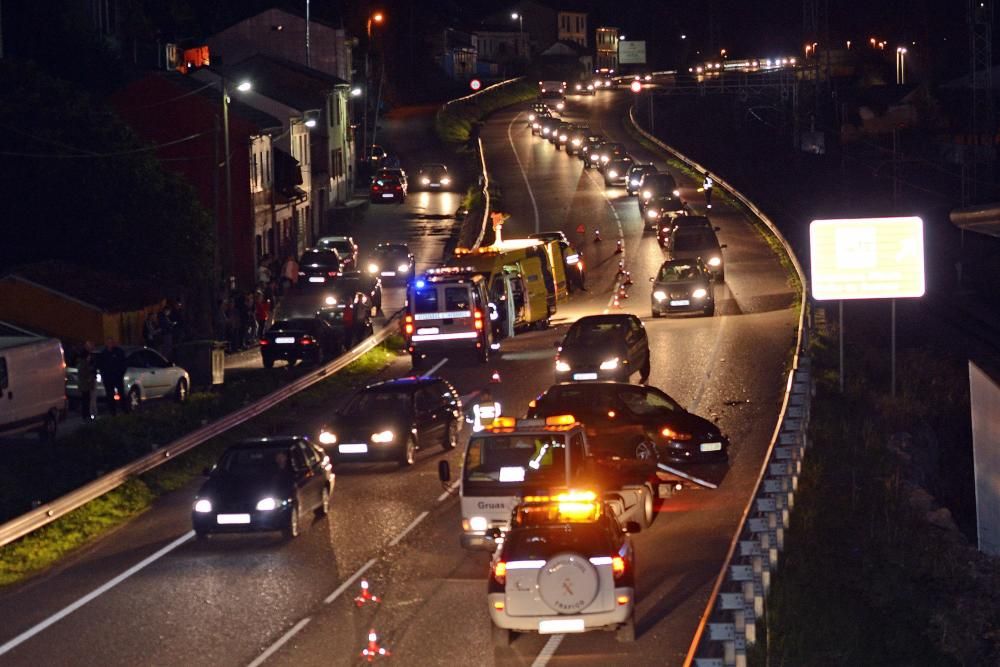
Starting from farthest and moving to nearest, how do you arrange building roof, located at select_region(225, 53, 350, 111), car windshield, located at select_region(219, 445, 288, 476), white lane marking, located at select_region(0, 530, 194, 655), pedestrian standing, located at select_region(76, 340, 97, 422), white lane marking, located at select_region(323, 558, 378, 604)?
building roof, located at select_region(225, 53, 350, 111), pedestrian standing, located at select_region(76, 340, 97, 422), car windshield, located at select_region(219, 445, 288, 476), white lane marking, located at select_region(323, 558, 378, 604), white lane marking, located at select_region(0, 530, 194, 655)

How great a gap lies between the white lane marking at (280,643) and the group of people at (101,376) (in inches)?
591

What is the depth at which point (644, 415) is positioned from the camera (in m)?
25.2

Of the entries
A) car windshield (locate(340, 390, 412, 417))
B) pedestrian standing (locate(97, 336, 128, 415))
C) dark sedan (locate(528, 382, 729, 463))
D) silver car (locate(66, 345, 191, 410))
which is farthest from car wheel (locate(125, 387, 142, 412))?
dark sedan (locate(528, 382, 729, 463))

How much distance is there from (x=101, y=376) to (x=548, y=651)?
18201 millimetres

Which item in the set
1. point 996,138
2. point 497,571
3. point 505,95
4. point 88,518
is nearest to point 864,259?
point 88,518

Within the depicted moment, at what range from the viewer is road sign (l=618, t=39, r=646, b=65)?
18250cm

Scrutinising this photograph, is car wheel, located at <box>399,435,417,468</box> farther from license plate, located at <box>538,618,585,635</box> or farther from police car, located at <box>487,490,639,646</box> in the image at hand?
license plate, located at <box>538,618,585,635</box>

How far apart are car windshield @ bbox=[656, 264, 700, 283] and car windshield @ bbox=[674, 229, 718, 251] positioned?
8.32 meters

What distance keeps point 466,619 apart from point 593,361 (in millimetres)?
15347

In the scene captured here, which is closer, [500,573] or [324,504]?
[500,573]

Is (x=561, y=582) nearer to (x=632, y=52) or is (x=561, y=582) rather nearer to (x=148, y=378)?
(x=148, y=378)

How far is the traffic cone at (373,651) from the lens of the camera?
15.7 m

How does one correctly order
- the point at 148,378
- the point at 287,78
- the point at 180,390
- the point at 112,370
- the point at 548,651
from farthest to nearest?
the point at 287,78, the point at 180,390, the point at 148,378, the point at 112,370, the point at 548,651

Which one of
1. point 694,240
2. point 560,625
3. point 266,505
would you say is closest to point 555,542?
point 560,625
